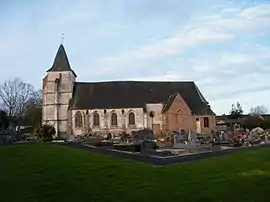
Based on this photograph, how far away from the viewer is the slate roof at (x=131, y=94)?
76.6 meters

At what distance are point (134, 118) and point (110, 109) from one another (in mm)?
4653

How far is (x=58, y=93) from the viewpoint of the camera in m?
78.4

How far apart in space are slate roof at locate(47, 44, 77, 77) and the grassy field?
66493mm

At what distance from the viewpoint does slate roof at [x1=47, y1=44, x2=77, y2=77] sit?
→ 7956cm

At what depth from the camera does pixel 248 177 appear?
39.0 feet

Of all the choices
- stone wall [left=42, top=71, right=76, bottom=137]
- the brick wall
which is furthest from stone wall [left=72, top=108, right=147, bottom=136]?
the brick wall

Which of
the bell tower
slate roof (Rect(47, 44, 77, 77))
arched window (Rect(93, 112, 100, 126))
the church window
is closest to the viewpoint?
the church window

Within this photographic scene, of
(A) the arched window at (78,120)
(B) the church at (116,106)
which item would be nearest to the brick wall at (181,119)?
(B) the church at (116,106)

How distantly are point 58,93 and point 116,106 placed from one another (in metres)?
11.3

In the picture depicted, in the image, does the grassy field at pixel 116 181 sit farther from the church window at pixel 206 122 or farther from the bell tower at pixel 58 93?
the bell tower at pixel 58 93

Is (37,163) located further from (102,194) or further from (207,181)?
(207,181)

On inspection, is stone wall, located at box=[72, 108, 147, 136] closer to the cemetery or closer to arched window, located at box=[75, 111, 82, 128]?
arched window, located at box=[75, 111, 82, 128]

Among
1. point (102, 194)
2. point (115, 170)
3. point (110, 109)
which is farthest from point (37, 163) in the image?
point (110, 109)

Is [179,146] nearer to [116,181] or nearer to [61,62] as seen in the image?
[116,181]
